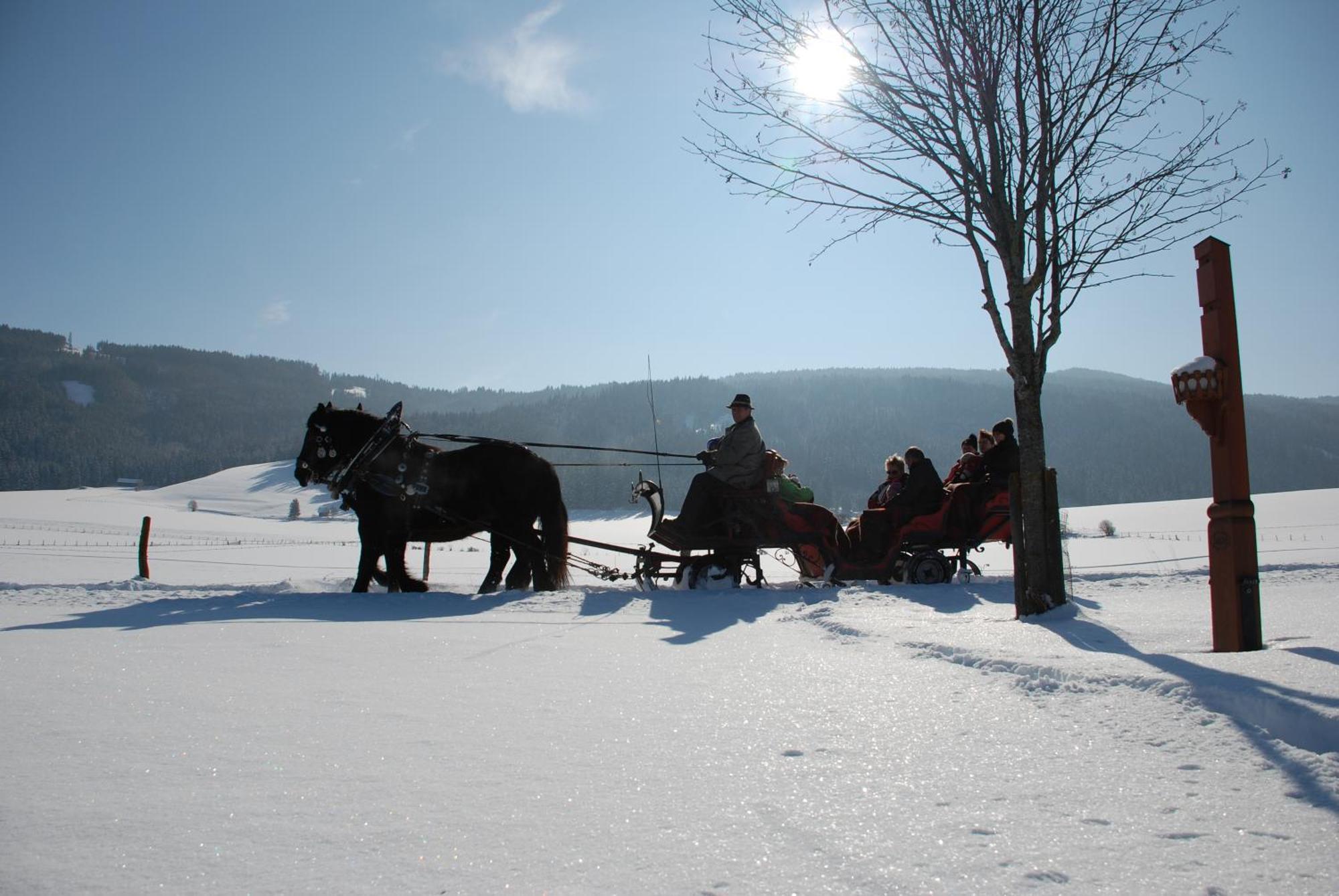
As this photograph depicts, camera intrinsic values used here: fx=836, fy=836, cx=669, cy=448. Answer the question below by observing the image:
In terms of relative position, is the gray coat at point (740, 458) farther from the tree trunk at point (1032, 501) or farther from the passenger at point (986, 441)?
the passenger at point (986, 441)

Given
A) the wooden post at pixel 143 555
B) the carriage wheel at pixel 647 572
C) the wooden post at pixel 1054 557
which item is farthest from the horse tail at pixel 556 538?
the wooden post at pixel 143 555

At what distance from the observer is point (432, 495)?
8305 mm

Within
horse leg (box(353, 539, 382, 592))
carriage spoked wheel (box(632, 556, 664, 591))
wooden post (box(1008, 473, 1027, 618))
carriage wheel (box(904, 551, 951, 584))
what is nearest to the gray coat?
carriage spoked wheel (box(632, 556, 664, 591))

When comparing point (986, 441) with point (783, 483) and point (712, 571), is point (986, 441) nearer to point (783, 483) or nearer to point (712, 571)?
point (783, 483)

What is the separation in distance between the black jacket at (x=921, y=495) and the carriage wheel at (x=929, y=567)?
17.2 inches

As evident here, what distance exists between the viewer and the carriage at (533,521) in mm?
8180

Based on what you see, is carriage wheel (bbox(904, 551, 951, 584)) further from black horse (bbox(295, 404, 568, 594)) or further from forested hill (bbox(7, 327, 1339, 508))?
forested hill (bbox(7, 327, 1339, 508))

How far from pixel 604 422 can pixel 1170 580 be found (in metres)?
133

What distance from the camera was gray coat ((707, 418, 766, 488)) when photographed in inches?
321

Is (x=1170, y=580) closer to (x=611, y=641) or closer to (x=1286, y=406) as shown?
(x=611, y=641)

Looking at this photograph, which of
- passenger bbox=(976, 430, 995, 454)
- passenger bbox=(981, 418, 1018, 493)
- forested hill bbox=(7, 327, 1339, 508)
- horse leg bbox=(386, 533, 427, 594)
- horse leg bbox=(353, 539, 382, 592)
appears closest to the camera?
horse leg bbox=(353, 539, 382, 592)

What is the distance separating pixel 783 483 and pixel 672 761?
6779mm

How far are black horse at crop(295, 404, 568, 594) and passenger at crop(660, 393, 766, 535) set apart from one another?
4.47 ft

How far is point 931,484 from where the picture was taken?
8414mm
